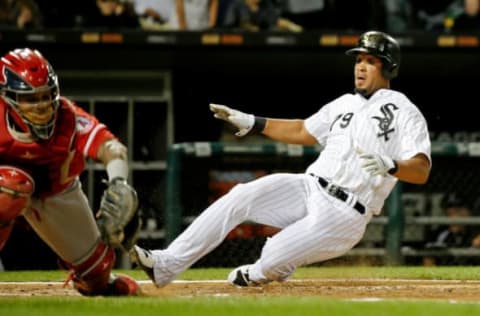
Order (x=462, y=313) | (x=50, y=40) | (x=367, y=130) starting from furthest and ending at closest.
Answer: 1. (x=50, y=40)
2. (x=367, y=130)
3. (x=462, y=313)

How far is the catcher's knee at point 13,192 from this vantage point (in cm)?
560

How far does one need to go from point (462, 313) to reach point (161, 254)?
70.0 inches

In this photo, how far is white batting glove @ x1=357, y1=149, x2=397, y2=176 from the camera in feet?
20.1

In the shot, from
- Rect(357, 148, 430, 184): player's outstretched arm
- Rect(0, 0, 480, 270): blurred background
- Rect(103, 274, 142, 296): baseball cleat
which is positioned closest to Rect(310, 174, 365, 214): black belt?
Rect(357, 148, 430, 184): player's outstretched arm

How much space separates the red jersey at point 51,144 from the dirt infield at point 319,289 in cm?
94

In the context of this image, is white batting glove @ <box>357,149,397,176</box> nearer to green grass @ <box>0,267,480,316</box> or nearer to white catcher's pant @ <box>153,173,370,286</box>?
white catcher's pant @ <box>153,173,370,286</box>

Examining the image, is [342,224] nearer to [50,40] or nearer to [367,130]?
[367,130]

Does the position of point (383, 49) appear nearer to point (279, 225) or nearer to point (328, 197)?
point (328, 197)

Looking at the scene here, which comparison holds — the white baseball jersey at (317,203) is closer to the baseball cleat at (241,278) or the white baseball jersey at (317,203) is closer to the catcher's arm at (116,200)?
the baseball cleat at (241,278)

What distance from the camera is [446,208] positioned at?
11.3 metres

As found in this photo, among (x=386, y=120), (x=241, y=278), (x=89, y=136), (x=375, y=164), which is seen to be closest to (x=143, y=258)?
(x=241, y=278)

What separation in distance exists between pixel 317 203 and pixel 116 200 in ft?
5.15

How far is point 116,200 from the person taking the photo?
5.39 m

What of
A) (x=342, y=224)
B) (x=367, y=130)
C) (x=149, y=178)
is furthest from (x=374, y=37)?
(x=149, y=178)
